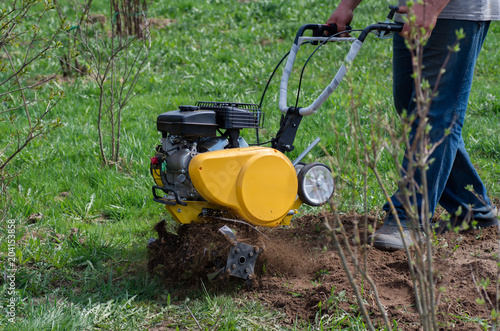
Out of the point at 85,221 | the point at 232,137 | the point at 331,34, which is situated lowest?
the point at 85,221

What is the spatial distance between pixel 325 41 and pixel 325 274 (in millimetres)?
1258

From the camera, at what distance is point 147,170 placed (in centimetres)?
448

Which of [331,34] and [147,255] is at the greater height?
[331,34]

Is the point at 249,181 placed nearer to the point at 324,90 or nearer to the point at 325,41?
the point at 324,90

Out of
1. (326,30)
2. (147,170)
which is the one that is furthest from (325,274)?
(147,170)

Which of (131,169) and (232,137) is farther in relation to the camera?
(131,169)

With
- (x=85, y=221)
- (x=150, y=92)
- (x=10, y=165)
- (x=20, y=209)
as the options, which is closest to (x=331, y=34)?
(x=85, y=221)

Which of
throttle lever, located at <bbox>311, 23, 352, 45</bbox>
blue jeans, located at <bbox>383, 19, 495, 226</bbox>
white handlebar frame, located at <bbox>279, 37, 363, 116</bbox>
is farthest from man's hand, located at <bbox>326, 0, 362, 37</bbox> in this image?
blue jeans, located at <bbox>383, 19, 495, 226</bbox>

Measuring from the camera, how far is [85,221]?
151 inches

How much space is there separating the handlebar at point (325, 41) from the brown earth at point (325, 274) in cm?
62

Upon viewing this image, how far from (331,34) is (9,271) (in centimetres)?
222

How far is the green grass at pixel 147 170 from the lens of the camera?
2.67 m

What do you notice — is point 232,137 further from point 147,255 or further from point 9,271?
point 9,271

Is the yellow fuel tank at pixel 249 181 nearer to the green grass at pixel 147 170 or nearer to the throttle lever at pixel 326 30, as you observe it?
the green grass at pixel 147 170
